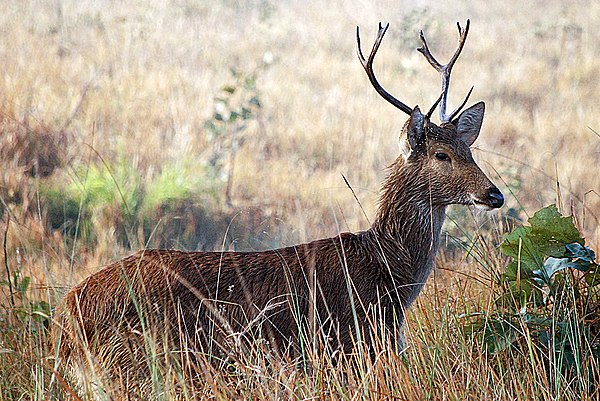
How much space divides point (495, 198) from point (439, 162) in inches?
12.1

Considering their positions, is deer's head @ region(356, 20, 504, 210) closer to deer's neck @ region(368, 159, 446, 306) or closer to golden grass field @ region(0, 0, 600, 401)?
deer's neck @ region(368, 159, 446, 306)

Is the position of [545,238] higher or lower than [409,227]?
higher

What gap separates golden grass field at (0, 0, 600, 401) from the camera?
348 centimetres

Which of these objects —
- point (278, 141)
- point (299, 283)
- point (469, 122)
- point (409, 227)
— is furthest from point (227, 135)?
point (299, 283)

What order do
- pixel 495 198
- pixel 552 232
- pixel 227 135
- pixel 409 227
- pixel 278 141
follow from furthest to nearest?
1. pixel 278 141
2. pixel 227 135
3. pixel 409 227
4. pixel 495 198
5. pixel 552 232

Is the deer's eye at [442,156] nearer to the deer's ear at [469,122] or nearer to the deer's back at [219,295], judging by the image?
the deer's ear at [469,122]

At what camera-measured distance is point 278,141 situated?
9805 millimetres

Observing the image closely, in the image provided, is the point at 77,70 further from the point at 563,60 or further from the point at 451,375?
the point at 451,375

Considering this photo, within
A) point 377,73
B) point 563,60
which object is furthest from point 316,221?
point 563,60

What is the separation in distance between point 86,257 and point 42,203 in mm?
1497

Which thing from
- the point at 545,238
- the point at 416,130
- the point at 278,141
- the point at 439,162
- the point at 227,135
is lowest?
the point at 278,141

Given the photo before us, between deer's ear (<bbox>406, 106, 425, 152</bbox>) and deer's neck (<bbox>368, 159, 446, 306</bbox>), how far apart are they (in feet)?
0.42

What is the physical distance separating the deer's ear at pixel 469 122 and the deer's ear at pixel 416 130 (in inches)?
10.1

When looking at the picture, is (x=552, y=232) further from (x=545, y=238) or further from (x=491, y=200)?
(x=491, y=200)
